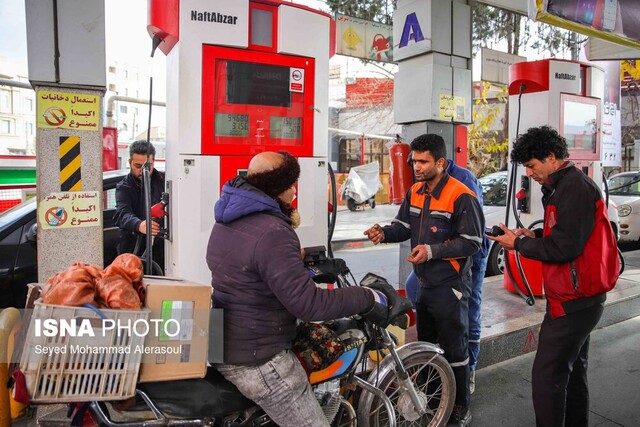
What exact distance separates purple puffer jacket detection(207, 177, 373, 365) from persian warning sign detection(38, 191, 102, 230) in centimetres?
145

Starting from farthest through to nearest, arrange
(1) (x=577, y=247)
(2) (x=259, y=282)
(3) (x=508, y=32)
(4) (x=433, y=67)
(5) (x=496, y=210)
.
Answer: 1. (3) (x=508, y=32)
2. (5) (x=496, y=210)
3. (4) (x=433, y=67)
4. (1) (x=577, y=247)
5. (2) (x=259, y=282)

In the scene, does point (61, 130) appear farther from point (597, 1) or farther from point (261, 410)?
point (597, 1)

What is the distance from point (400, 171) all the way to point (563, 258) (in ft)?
8.10

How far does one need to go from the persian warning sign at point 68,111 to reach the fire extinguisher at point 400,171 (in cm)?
287

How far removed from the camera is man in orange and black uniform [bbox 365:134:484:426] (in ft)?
11.0

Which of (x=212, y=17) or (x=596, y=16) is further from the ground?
(x=596, y=16)

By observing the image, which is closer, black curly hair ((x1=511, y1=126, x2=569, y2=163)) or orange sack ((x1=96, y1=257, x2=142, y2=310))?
orange sack ((x1=96, y1=257, x2=142, y2=310))

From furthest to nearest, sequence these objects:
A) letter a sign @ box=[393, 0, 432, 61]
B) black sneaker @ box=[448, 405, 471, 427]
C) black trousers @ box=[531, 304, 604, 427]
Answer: letter a sign @ box=[393, 0, 432, 61] < black sneaker @ box=[448, 405, 471, 427] < black trousers @ box=[531, 304, 604, 427]

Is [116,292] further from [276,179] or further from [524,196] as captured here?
[524,196]

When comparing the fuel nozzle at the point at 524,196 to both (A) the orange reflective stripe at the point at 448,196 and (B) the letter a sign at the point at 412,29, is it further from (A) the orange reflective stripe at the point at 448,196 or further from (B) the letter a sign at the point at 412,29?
(A) the orange reflective stripe at the point at 448,196

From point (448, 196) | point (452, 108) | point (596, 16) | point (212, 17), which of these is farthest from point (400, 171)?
point (212, 17)

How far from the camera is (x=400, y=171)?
5.18 meters

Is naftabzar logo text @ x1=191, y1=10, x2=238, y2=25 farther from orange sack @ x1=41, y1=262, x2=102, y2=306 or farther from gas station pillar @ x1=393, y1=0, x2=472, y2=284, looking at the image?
gas station pillar @ x1=393, y1=0, x2=472, y2=284

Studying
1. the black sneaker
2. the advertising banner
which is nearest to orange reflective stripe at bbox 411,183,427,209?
the black sneaker
